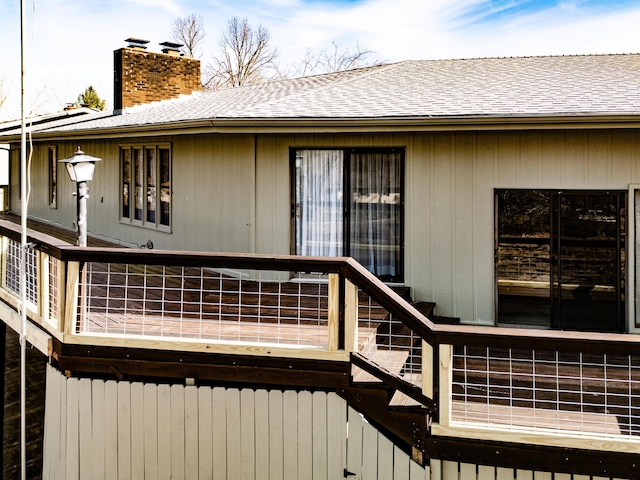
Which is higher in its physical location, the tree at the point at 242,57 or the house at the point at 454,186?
the tree at the point at 242,57

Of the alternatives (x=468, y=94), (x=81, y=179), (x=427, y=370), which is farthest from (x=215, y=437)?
(x=468, y=94)

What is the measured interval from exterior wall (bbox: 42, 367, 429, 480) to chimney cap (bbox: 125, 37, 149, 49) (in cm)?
950

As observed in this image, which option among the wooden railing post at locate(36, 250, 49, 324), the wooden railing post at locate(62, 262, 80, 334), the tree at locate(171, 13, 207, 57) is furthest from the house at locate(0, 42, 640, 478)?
the tree at locate(171, 13, 207, 57)

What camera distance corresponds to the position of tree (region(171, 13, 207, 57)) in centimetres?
3806

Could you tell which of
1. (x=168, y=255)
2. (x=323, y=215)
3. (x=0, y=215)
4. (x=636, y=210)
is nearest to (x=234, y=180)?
(x=323, y=215)

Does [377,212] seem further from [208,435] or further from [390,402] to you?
[208,435]

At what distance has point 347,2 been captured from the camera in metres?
36.8

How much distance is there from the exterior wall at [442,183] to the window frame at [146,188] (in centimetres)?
120

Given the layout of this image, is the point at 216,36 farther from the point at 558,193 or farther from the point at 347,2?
the point at 558,193

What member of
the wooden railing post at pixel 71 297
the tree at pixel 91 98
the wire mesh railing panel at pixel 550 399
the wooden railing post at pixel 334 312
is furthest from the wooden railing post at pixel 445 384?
the tree at pixel 91 98

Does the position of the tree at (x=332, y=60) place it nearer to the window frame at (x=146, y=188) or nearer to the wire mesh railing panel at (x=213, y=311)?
the window frame at (x=146, y=188)

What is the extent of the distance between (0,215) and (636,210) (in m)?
15.8

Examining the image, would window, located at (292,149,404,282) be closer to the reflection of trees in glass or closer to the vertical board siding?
the reflection of trees in glass

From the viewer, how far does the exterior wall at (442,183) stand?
271 inches
